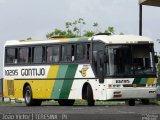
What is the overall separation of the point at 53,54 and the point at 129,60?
443cm

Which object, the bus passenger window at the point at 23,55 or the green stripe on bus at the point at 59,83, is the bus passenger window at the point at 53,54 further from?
the bus passenger window at the point at 23,55

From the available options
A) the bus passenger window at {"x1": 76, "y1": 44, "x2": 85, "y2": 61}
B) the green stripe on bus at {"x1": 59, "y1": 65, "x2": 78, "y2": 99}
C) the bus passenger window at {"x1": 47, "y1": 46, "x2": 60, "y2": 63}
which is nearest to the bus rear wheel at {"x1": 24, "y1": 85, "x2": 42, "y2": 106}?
the bus passenger window at {"x1": 47, "y1": 46, "x2": 60, "y2": 63}

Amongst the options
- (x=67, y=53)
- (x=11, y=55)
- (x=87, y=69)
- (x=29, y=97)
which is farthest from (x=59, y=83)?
(x=11, y=55)

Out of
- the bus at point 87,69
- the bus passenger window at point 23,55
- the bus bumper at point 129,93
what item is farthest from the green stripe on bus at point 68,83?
the bus passenger window at point 23,55

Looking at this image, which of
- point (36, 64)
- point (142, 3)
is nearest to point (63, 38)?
point (36, 64)

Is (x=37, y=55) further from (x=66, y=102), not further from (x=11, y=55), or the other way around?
(x=66, y=102)

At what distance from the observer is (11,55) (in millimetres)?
41594

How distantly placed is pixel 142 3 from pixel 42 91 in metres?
12.6

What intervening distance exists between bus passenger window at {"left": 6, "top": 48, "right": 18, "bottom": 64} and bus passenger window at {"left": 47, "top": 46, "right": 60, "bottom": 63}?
262cm

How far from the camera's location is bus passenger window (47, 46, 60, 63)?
127ft

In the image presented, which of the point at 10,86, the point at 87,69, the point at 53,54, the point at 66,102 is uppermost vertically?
the point at 53,54

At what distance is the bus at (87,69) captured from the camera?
35719 millimetres

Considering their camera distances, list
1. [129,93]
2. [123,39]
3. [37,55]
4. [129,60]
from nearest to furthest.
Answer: [129,93] → [129,60] → [123,39] → [37,55]

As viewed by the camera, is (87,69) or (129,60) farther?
(87,69)
